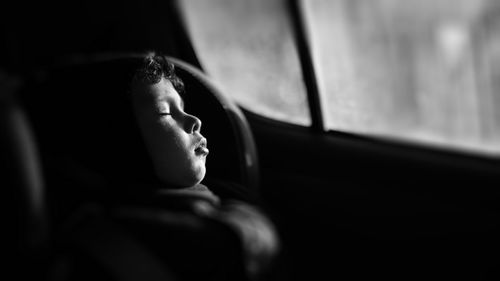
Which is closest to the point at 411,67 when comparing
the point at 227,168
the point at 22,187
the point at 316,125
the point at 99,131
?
the point at 316,125

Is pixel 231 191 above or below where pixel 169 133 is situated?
below

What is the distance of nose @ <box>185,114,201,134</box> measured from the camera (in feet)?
2.73

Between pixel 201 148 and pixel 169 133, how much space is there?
0.06 metres

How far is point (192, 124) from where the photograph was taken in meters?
0.83

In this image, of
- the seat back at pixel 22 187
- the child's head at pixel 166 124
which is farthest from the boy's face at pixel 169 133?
the seat back at pixel 22 187

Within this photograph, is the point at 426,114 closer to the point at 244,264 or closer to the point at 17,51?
the point at 244,264

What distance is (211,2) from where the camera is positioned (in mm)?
854

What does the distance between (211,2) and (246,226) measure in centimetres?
38

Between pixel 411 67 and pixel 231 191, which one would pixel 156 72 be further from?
pixel 411 67

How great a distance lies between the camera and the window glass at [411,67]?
0.83 metres

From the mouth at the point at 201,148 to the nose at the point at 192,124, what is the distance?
2 centimetres

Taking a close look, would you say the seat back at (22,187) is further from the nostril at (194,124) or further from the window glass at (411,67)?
the window glass at (411,67)

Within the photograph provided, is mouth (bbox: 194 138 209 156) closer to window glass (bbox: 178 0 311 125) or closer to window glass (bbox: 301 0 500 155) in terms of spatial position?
window glass (bbox: 178 0 311 125)

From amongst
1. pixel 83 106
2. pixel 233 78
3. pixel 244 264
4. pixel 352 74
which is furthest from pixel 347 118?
pixel 83 106
